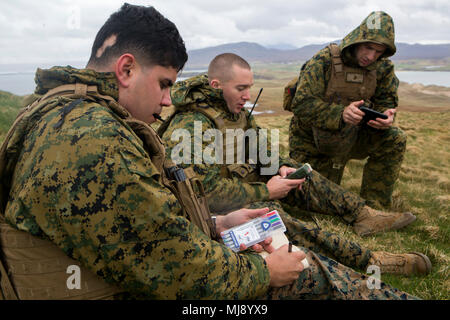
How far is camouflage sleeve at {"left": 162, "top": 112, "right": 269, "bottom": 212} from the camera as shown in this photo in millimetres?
3371

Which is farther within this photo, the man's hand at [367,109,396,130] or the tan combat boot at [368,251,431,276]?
the man's hand at [367,109,396,130]

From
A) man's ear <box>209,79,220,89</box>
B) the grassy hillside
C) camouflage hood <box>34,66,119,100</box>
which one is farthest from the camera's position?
man's ear <box>209,79,220,89</box>

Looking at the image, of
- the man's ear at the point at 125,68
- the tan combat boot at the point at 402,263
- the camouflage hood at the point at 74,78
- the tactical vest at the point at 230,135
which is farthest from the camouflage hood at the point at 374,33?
the camouflage hood at the point at 74,78

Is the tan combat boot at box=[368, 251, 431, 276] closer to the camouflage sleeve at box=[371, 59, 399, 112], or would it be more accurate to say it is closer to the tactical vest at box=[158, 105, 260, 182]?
the tactical vest at box=[158, 105, 260, 182]

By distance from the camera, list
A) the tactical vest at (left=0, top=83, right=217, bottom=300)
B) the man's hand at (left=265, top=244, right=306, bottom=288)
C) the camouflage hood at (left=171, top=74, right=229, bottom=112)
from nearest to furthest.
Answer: the tactical vest at (left=0, top=83, right=217, bottom=300) → the man's hand at (left=265, top=244, right=306, bottom=288) → the camouflage hood at (left=171, top=74, right=229, bottom=112)

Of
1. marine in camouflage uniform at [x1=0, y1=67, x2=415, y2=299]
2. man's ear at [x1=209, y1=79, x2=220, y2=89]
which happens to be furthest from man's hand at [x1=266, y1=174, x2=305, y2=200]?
marine in camouflage uniform at [x1=0, y1=67, x2=415, y2=299]

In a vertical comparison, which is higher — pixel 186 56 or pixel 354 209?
pixel 186 56

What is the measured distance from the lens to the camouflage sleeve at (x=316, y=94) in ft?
17.1

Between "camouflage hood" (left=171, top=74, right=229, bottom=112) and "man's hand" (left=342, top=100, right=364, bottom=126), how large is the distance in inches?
82.3

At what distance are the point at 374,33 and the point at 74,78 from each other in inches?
177
